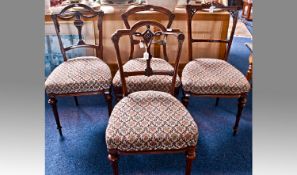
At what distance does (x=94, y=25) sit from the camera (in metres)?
2.78

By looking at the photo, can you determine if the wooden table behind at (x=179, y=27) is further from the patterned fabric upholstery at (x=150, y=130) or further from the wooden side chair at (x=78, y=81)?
the patterned fabric upholstery at (x=150, y=130)

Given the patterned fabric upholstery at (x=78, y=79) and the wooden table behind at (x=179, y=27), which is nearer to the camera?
the patterned fabric upholstery at (x=78, y=79)

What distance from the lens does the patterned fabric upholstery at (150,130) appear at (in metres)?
1.43

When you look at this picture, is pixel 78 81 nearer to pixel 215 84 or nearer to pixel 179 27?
pixel 215 84

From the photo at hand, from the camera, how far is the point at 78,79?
1.99 meters

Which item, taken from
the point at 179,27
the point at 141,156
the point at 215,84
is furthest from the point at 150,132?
the point at 179,27

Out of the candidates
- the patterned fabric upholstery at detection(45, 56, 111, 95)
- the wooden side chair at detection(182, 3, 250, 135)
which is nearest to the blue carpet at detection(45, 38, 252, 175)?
the wooden side chair at detection(182, 3, 250, 135)

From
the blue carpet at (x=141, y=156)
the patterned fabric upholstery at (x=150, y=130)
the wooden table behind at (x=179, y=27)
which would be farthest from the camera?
the wooden table behind at (x=179, y=27)

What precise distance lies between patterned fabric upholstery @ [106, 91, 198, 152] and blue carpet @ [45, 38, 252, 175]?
1.69 ft

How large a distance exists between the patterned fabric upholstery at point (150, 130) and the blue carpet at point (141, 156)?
52 centimetres

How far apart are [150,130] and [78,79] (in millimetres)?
836

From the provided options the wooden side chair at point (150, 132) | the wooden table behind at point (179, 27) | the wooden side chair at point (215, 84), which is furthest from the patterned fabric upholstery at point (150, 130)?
the wooden table behind at point (179, 27)
